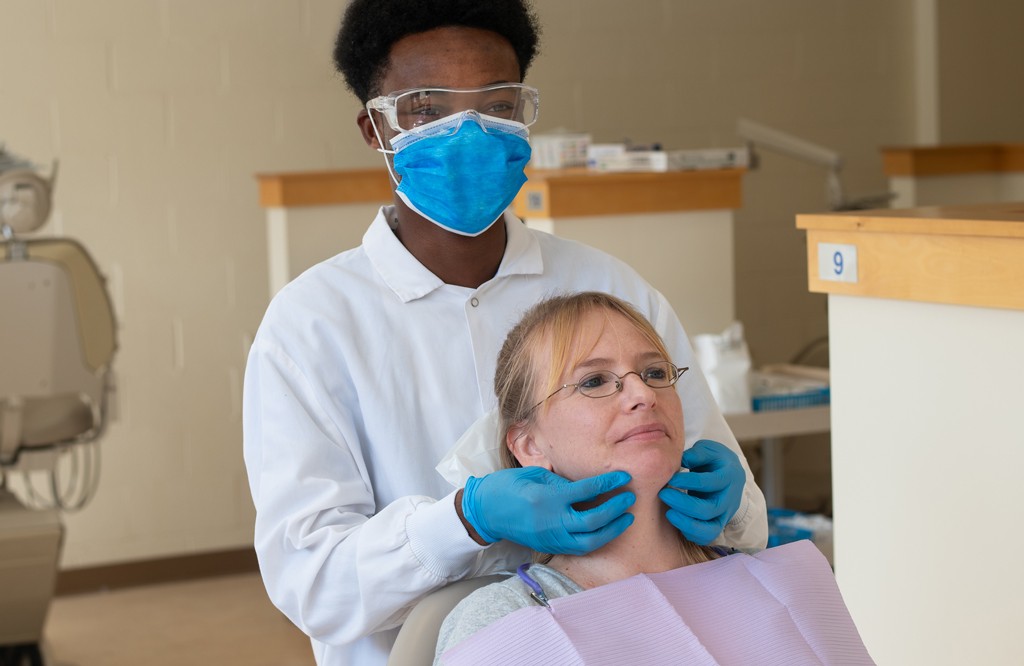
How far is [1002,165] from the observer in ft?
13.9

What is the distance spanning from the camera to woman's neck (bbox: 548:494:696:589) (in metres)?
1.37

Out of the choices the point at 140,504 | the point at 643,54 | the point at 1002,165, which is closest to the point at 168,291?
the point at 140,504

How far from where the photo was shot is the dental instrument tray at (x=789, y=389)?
9.87 feet

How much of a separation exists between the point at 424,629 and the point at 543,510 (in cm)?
18

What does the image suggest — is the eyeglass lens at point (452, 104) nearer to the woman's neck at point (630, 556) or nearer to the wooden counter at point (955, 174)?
the woman's neck at point (630, 556)

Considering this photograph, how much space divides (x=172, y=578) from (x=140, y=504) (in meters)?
0.29

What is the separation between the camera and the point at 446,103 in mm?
1460

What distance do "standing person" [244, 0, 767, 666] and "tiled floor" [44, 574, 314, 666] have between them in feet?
7.07

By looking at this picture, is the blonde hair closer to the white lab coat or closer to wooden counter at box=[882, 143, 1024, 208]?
the white lab coat

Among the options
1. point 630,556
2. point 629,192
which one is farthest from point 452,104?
point 629,192

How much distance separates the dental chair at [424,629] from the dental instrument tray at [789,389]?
1.82 meters

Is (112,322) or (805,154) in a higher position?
(805,154)

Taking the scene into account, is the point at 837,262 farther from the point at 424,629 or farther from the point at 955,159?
the point at 955,159

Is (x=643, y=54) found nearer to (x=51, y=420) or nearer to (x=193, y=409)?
(x=193, y=409)
